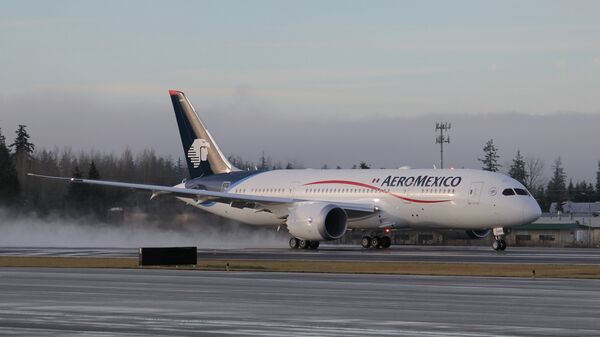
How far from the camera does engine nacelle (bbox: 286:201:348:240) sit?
61156mm

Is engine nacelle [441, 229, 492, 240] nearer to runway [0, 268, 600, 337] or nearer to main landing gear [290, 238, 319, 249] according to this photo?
main landing gear [290, 238, 319, 249]

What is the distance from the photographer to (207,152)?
7288 cm

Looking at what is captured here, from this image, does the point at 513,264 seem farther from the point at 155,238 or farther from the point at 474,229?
the point at 155,238

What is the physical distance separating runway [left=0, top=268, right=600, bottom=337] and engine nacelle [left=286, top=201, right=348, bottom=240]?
22.4 m

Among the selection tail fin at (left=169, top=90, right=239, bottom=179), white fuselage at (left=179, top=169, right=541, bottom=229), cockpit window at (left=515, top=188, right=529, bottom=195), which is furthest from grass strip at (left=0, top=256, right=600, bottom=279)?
tail fin at (left=169, top=90, right=239, bottom=179)

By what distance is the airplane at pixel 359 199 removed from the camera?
59.4 metres

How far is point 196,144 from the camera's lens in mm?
73500

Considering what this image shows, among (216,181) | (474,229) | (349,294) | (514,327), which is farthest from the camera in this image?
(216,181)

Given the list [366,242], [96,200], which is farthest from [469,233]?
[96,200]

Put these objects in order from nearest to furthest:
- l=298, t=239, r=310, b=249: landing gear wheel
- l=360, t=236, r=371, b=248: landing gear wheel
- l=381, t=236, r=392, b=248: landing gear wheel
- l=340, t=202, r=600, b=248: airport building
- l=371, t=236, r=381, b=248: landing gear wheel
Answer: l=298, t=239, r=310, b=249: landing gear wheel → l=360, t=236, r=371, b=248: landing gear wheel → l=371, t=236, r=381, b=248: landing gear wheel → l=381, t=236, r=392, b=248: landing gear wheel → l=340, t=202, r=600, b=248: airport building

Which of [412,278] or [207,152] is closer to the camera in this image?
[412,278]

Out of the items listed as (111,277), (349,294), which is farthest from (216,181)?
(349,294)

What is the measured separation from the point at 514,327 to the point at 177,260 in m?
25.1

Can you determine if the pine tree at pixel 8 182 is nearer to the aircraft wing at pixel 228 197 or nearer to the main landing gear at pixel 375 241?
the aircraft wing at pixel 228 197
